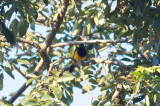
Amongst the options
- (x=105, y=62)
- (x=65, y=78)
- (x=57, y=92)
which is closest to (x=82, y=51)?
(x=105, y=62)

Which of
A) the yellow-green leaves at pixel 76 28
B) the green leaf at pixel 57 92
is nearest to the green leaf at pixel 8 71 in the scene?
the yellow-green leaves at pixel 76 28

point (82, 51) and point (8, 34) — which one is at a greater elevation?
point (8, 34)

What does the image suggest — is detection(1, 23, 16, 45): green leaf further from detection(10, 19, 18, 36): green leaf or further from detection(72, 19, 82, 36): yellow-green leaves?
detection(72, 19, 82, 36): yellow-green leaves

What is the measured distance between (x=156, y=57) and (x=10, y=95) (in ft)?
6.73

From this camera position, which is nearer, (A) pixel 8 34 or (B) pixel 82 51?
(A) pixel 8 34

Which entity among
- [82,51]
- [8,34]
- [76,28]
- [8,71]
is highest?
[8,34]

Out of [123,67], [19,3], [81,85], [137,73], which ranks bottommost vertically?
[81,85]

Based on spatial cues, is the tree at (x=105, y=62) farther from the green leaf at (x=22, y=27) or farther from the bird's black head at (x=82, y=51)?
the bird's black head at (x=82, y=51)

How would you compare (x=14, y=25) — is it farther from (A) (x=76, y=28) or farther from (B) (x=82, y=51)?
(B) (x=82, y=51)

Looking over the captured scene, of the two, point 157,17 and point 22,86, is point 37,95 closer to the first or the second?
point 157,17

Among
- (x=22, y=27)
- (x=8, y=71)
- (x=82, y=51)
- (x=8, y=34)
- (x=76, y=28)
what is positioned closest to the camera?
(x=8, y=34)

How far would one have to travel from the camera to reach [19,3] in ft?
8.62

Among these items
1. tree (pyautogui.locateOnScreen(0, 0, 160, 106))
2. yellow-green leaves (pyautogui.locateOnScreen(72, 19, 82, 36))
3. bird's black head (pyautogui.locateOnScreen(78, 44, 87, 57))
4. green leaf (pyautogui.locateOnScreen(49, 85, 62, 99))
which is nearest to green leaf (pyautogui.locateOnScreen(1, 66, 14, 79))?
tree (pyautogui.locateOnScreen(0, 0, 160, 106))

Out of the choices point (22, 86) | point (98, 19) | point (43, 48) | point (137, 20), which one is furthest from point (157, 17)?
point (22, 86)
